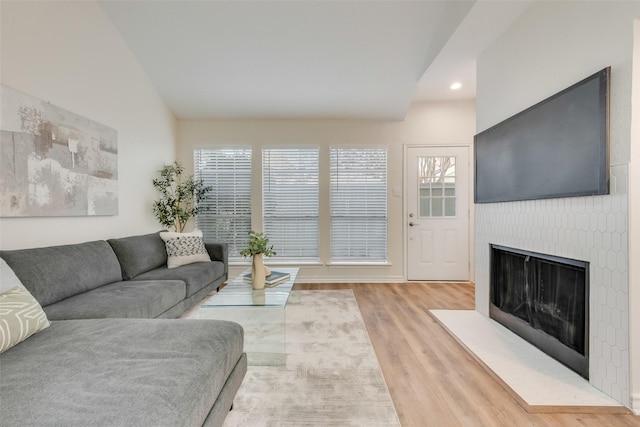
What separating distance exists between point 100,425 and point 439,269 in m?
4.17

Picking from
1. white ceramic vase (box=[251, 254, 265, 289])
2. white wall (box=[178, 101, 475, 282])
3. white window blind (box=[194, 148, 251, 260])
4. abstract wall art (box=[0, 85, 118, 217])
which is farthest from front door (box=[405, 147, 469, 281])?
abstract wall art (box=[0, 85, 118, 217])

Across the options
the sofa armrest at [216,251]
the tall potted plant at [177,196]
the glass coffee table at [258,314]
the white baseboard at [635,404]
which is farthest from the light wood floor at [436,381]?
the tall potted plant at [177,196]

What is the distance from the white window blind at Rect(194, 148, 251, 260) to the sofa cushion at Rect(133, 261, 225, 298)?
1.09 meters

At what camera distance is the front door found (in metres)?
4.16

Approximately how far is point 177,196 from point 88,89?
5.77 feet

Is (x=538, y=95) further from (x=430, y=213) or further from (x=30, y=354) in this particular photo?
(x=30, y=354)

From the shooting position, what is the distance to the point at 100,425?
0.76 m

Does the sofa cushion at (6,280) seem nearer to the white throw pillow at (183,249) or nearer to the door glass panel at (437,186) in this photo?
the white throw pillow at (183,249)

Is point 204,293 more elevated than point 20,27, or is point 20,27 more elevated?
point 20,27

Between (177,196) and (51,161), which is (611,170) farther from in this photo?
(177,196)

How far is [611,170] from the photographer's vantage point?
1535mm

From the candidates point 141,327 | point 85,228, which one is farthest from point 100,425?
point 85,228

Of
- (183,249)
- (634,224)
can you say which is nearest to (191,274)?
(183,249)

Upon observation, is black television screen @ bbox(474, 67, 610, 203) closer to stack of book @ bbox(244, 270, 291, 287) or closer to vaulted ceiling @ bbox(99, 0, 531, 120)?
vaulted ceiling @ bbox(99, 0, 531, 120)
